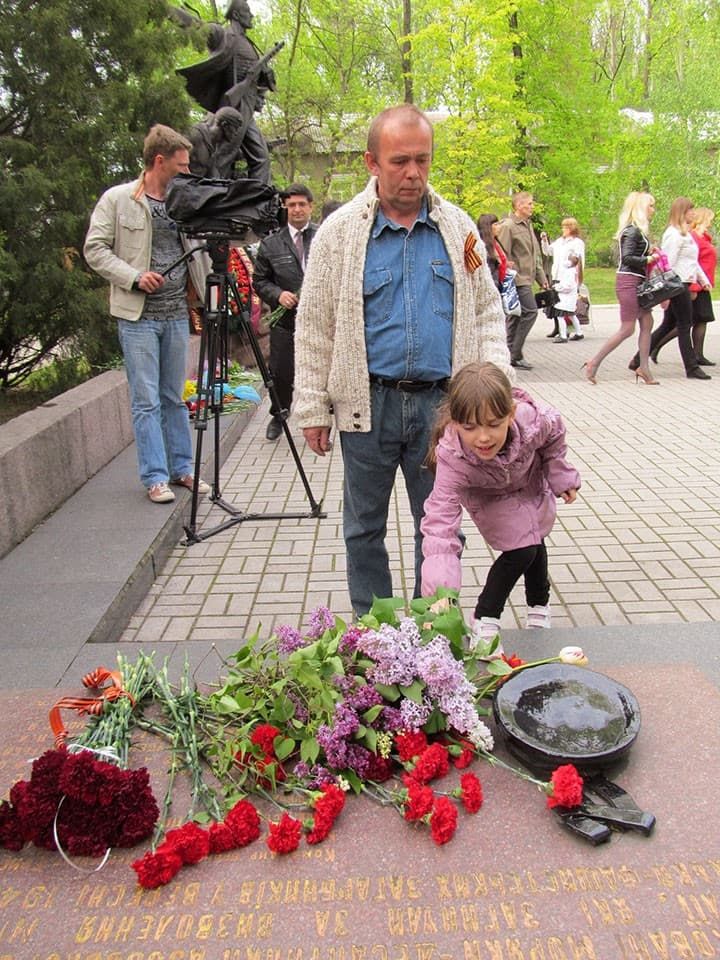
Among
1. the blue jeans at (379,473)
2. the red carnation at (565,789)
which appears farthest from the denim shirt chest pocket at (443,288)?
the red carnation at (565,789)

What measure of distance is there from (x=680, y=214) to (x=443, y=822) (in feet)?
27.7

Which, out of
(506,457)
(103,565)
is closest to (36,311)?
(103,565)

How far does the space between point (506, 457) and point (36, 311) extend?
5303 millimetres

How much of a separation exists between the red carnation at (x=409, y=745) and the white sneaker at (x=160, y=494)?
314cm

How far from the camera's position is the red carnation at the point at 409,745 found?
2.07 metres

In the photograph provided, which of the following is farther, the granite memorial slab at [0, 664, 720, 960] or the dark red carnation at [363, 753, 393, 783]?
the dark red carnation at [363, 753, 393, 783]

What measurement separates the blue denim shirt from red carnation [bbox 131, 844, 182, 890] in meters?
1.65

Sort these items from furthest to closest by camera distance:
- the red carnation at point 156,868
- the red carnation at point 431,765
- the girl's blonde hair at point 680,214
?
the girl's blonde hair at point 680,214, the red carnation at point 431,765, the red carnation at point 156,868

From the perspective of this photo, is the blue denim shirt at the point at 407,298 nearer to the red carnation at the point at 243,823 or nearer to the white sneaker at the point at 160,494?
the red carnation at the point at 243,823

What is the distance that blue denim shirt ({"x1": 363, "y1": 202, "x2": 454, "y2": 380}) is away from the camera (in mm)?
2811

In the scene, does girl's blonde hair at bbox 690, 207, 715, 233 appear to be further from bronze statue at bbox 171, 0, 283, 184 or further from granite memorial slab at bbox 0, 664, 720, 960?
granite memorial slab at bbox 0, 664, 720, 960

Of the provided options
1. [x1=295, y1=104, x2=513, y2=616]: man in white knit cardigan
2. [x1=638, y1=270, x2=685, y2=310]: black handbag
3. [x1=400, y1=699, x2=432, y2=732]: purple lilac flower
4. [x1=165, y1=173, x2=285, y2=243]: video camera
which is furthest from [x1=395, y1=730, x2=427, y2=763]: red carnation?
[x1=638, y1=270, x2=685, y2=310]: black handbag

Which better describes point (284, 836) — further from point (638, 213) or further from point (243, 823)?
point (638, 213)

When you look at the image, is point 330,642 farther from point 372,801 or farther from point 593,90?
point 593,90
